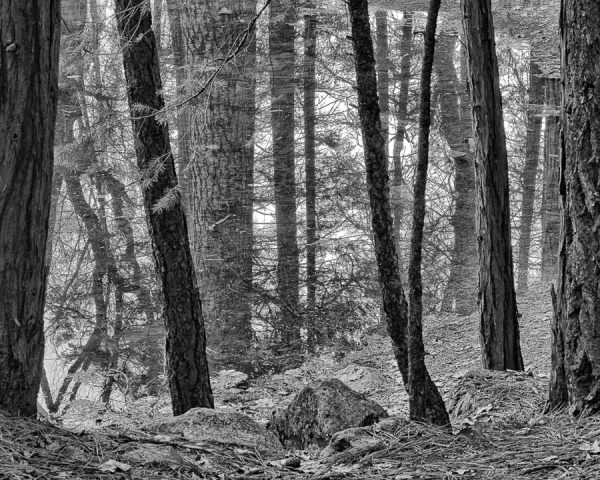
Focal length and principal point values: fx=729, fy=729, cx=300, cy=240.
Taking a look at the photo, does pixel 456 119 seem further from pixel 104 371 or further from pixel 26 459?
A: pixel 26 459

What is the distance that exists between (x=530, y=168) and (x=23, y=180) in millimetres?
14294

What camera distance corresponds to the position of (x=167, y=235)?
616 cm

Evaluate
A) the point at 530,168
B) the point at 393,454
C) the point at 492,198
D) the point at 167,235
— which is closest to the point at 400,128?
the point at 530,168

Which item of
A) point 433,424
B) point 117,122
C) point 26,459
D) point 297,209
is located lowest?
point 433,424

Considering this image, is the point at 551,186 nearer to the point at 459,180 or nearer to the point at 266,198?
the point at 459,180

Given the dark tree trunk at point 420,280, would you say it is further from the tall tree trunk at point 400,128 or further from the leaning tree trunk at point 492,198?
the tall tree trunk at point 400,128

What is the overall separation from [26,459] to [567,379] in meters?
2.83

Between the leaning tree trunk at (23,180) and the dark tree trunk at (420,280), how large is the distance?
81.9 inches

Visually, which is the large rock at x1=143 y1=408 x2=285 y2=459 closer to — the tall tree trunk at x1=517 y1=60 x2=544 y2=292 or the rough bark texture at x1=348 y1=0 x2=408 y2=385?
the rough bark texture at x1=348 y1=0 x2=408 y2=385

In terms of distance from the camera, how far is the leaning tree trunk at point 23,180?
374cm

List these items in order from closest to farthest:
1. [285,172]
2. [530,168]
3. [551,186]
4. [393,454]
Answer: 1. [393,454]
2. [551,186]
3. [285,172]
4. [530,168]

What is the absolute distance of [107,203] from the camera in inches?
581

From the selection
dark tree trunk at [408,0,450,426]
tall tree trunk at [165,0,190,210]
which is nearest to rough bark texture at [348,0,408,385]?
dark tree trunk at [408,0,450,426]

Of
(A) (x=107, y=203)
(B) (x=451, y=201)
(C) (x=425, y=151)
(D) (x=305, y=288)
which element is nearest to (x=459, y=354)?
(D) (x=305, y=288)
